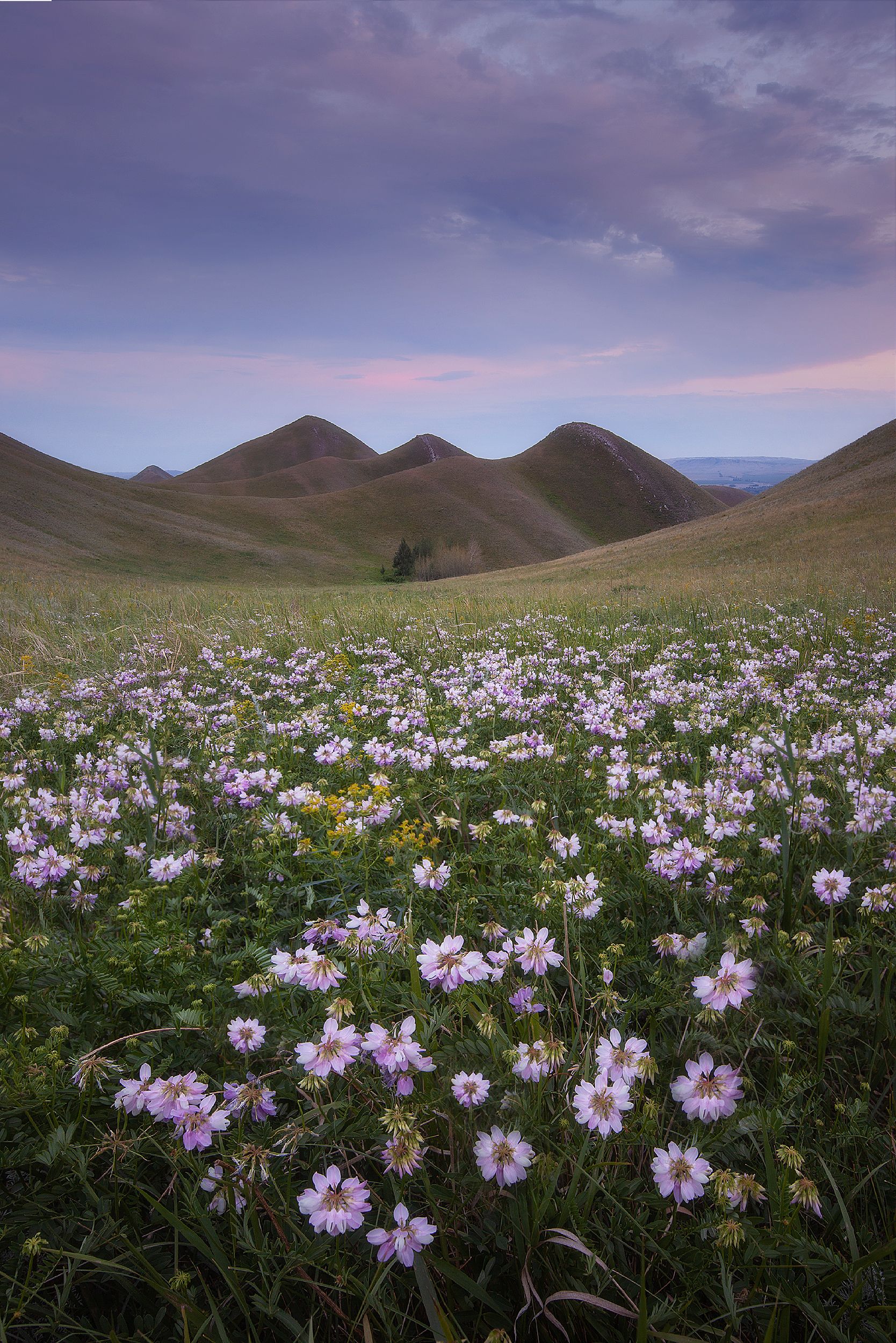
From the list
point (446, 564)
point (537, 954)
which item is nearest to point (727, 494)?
point (446, 564)

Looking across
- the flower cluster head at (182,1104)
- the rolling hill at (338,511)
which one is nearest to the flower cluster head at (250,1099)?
the flower cluster head at (182,1104)

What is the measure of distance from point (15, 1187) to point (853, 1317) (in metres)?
1.95

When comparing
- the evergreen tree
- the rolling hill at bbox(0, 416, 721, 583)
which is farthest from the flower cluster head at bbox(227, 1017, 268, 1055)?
the evergreen tree

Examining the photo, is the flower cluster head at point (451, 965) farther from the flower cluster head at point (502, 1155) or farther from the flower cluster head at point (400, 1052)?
the flower cluster head at point (502, 1155)

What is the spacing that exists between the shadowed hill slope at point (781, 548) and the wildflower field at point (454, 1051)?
10831 millimetres

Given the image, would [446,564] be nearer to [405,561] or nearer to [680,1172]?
[405,561]

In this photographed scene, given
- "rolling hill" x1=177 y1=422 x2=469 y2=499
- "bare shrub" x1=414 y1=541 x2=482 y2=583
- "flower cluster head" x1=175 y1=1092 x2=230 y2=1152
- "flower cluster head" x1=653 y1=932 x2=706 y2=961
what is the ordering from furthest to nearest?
"rolling hill" x1=177 y1=422 x2=469 y2=499, "bare shrub" x1=414 y1=541 x2=482 y2=583, "flower cluster head" x1=653 y1=932 x2=706 y2=961, "flower cluster head" x1=175 y1=1092 x2=230 y2=1152

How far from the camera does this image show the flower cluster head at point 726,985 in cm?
154

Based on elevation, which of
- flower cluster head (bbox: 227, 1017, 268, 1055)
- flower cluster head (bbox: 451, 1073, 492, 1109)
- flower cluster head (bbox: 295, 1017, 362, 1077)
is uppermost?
flower cluster head (bbox: 295, 1017, 362, 1077)

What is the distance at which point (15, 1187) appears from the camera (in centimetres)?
160

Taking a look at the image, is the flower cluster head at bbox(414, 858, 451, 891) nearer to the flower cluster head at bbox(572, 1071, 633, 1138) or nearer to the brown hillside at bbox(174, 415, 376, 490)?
the flower cluster head at bbox(572, 1071, 633, 1138)

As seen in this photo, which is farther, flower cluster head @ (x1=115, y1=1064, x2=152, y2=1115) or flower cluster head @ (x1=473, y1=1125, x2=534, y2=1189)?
flower cluster head @ (x1=115, y1=1064, x2=152, y2=1115)

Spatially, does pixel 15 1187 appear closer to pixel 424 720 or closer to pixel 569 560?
pixel 424 720

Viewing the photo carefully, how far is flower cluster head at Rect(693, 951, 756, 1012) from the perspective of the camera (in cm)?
154
